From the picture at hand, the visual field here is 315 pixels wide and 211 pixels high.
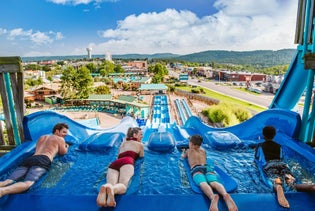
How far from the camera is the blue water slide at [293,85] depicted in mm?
3400

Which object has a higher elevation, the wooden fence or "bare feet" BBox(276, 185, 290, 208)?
the wooden fence

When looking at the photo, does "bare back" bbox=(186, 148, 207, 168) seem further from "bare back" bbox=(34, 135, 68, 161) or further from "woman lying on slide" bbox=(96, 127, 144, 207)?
"bare back" bbox=(34, 135, 68, 161)

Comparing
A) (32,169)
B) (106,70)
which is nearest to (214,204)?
(32,169)

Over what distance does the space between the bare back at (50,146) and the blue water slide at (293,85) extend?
3.70m

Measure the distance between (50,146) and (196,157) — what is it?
1.61 m

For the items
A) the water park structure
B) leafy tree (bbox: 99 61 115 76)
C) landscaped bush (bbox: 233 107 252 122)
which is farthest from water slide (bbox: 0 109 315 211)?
leafy tree (bbox: 99 61 115 76)

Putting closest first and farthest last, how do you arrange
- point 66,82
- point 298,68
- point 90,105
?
point 298,68
point 90,105
point 66,82

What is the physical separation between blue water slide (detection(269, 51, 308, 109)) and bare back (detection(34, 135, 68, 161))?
3.70 m

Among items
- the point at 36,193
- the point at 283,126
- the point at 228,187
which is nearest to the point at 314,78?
the point at 283,126

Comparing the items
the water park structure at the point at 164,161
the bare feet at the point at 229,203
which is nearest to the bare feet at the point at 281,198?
the water park structure at the point at 164,161

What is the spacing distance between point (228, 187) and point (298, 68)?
2671 mm

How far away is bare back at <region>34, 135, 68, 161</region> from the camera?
7.29 ft

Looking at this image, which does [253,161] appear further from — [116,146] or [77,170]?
[77,170]

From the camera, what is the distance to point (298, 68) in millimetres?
3408
